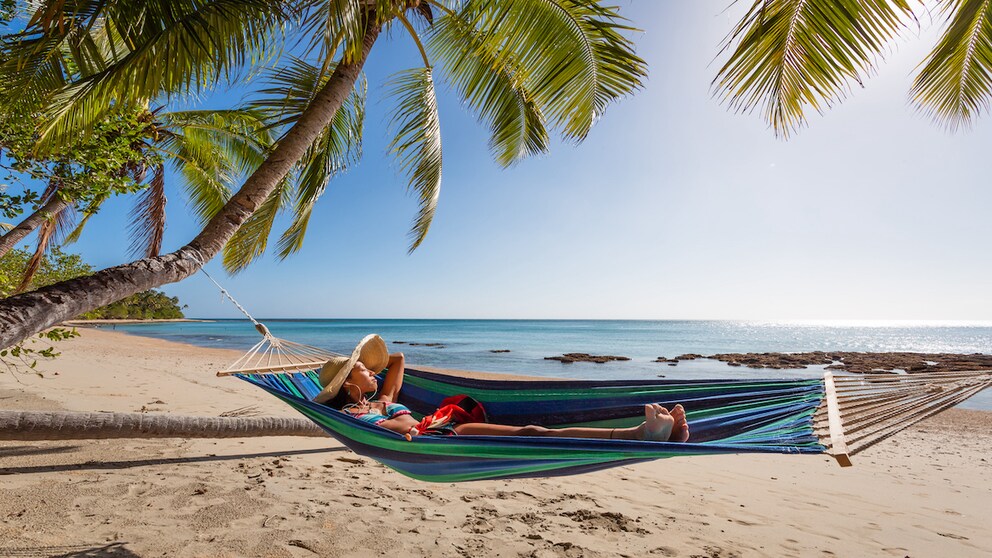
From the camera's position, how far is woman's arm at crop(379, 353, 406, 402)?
238cm

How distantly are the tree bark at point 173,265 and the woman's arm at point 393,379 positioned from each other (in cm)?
100

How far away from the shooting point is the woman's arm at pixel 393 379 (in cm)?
238

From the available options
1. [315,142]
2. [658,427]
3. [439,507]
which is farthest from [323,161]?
[658,427]

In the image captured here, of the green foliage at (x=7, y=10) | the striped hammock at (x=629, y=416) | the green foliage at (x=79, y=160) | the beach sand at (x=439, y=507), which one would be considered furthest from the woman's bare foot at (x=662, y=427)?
the green foliage at (x=7, y=10)

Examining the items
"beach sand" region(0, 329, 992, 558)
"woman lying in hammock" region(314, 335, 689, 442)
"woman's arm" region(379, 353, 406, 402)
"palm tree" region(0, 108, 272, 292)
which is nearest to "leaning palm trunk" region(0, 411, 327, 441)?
"beach sand" region(0, 329, 992, 558)

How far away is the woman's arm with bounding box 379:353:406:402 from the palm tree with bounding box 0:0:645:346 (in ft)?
3.27

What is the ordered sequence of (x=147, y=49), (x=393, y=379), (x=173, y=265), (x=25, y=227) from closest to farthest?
(x=173, y=265)
(x=147, y=49)
(x=393, y=379)
(x=25, y=227)

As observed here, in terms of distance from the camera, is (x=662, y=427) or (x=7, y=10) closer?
(x=662, y=427)

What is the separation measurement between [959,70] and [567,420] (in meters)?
2.54

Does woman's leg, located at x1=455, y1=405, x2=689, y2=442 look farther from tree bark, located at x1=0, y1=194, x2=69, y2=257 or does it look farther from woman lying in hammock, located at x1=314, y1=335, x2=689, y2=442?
tree bark, located at x1=0, y1=194, x2=69, y2=257

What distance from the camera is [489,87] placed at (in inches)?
125

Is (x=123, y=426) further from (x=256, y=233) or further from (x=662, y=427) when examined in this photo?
(x=662, y=427)

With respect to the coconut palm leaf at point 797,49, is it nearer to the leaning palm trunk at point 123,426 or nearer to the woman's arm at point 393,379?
the woman's arm at point 393,379

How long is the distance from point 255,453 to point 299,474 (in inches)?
17.8
